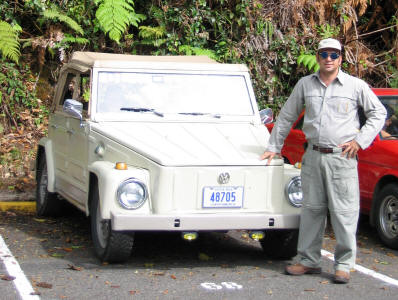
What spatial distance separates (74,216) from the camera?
363 inches

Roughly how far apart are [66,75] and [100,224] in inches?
105

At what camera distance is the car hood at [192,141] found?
6.48m

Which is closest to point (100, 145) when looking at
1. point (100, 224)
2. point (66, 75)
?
point (100, 224)

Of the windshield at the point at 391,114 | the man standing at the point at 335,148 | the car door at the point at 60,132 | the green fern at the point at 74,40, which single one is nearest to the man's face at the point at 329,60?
the man standing at the point at 335,148

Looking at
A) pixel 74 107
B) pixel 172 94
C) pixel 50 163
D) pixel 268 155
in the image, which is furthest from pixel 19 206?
pixel 268 155

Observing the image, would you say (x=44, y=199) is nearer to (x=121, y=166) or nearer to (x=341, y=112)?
(x=121, y=166)

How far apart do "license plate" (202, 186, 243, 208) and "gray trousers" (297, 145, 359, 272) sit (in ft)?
1.85

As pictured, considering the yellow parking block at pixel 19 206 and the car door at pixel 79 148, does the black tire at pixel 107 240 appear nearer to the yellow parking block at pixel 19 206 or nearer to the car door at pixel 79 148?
the car door at pixel 79 148

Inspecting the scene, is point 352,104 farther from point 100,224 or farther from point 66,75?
point 66,75

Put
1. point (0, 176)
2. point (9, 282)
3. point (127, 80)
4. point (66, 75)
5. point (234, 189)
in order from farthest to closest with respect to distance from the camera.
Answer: point (0, 176), point (66, 75), point (127, 80), point (234, 189), point (9, 282)

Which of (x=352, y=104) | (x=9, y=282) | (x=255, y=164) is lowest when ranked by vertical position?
(x=9, y=282)

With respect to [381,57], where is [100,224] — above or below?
below

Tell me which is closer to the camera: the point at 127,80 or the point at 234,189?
the point at 234,189

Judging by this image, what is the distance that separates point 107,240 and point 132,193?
0.55 metres
